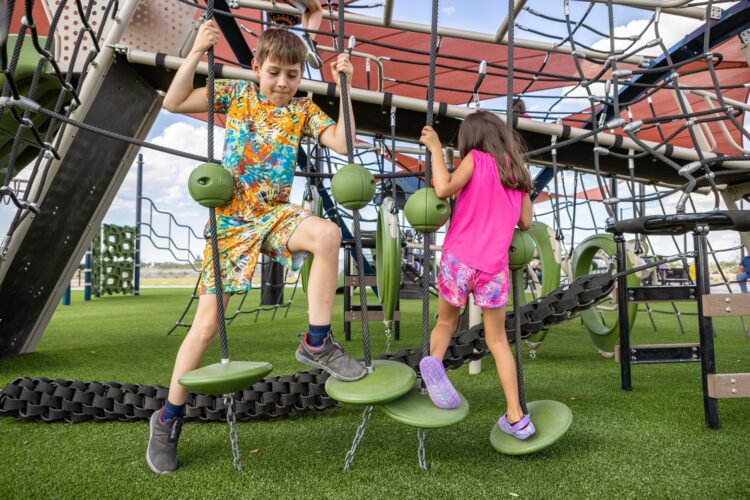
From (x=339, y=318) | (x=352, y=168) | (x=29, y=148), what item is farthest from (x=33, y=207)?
(x=339, y=318)

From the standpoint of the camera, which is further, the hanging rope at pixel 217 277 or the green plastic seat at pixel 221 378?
the hanging rope at pixel 217 277

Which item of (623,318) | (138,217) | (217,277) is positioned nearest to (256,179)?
(217,277)

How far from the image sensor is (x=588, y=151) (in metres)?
3.12

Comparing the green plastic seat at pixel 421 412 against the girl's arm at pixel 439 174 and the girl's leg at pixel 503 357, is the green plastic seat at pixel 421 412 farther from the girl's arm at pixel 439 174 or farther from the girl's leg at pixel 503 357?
the girl's arm at pixel 439 174

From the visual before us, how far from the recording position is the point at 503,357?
1387mm

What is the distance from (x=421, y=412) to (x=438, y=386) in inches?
3.2

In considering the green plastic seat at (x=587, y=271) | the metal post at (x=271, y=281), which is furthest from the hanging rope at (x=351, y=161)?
the metal post at (x=271, y=281)

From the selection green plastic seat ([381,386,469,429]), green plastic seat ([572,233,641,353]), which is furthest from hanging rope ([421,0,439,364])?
green plastic seat ([572,233,641,353])

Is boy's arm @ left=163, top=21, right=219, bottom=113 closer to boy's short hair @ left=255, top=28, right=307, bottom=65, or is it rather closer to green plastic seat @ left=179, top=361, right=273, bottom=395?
boy's short hair @ left=255, top=28, right=307, bottom=65

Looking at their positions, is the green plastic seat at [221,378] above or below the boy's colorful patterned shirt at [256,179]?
below

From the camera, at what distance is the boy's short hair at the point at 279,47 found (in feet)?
4.32

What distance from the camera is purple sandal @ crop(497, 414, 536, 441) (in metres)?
1.28

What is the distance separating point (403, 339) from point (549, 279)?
1387 millimetres

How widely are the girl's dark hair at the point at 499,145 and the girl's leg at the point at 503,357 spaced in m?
0.37
